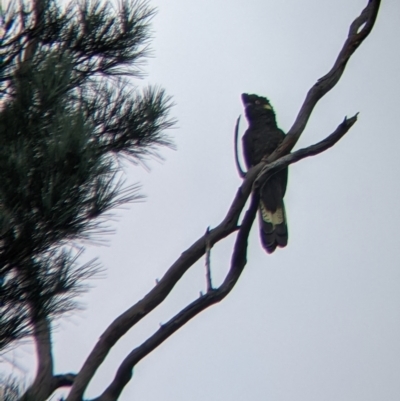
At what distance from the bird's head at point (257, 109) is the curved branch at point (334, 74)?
1.90ft

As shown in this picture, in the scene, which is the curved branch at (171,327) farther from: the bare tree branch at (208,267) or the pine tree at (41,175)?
the pine tree at (41,175)

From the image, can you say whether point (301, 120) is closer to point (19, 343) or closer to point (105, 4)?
point (105, 4)

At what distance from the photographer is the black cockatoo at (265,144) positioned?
88.7 inches

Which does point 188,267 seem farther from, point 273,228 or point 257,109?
point 257,109

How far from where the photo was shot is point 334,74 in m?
1.82

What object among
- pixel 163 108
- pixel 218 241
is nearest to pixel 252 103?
pixel 163 108

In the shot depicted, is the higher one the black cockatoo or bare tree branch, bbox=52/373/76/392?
the black cockatoo

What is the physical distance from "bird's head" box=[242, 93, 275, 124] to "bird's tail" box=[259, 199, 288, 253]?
293 millimetres

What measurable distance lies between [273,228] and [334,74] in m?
0.53

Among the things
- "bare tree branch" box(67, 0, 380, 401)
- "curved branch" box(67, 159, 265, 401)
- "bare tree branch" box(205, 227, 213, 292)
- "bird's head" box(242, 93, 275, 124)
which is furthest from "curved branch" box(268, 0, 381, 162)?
"bird's head" box(242, 93, 275, 124)

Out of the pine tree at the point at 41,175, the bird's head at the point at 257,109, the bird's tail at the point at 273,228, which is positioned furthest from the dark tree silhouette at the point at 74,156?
the bird's head at the point at 257,109

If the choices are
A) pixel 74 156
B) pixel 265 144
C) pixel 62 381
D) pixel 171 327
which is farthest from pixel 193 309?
pixel 265 144

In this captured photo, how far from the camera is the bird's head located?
2424 mm

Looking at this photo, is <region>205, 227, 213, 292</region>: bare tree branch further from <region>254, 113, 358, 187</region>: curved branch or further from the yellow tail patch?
the yellow tail patch
